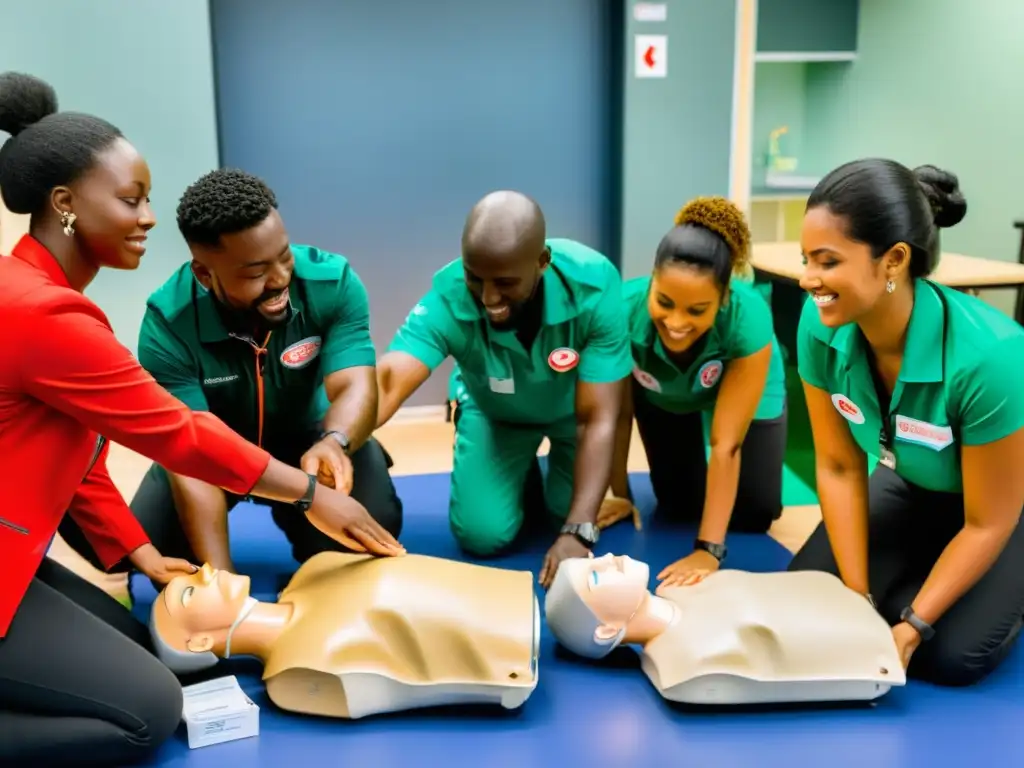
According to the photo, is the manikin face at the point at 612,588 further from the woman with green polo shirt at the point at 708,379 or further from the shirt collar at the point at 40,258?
the shirt collar at the point at 40,258

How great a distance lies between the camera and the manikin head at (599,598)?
1.73 m

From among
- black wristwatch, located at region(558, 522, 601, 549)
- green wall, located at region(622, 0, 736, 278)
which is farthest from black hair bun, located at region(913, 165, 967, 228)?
green wall, located at region(622, 0, 736, 278)

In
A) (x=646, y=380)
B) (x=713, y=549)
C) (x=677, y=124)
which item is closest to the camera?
(x=713, y=549)

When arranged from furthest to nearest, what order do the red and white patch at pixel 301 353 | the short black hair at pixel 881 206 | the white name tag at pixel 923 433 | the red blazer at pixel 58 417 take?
the red and white patch at pixel 301 353 < the white name tag at pixel 923 433 < the short black hair at pixel 881 206 < the red blazer at pixel 58 417

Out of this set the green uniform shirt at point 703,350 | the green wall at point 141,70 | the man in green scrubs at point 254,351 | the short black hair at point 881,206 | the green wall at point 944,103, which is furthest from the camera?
the green wall at point 944,103

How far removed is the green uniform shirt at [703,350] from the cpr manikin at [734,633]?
0.63 metres

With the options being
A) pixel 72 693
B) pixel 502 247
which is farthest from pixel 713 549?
pixel 72 693

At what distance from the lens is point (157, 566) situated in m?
1.91

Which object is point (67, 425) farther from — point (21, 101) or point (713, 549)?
point (713, 549)

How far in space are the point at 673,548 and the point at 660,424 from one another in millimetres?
386

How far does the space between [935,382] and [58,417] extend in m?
1.48

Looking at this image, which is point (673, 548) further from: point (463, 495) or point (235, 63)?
point (235, 63)

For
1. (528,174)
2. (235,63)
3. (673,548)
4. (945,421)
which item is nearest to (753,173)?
(528,174)

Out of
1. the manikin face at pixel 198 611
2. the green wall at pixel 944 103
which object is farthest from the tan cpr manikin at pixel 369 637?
the green wall at pixel 944 103
